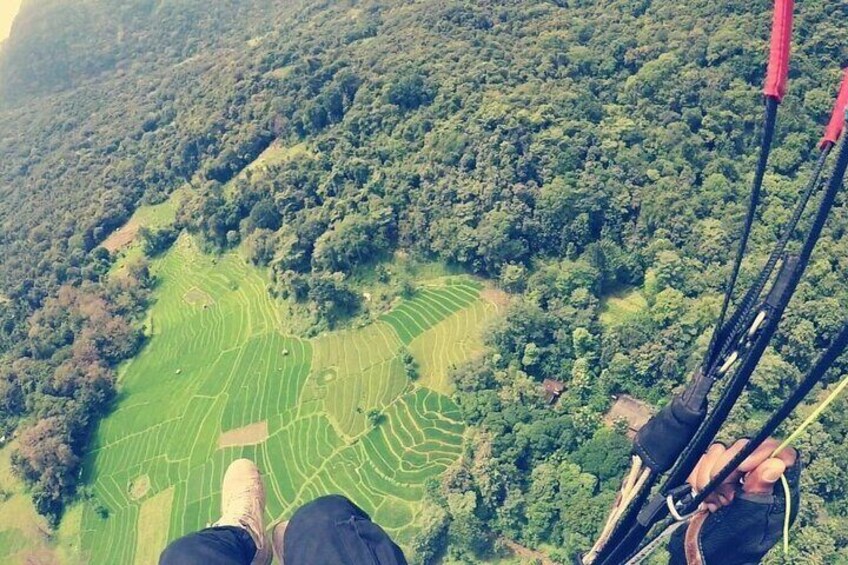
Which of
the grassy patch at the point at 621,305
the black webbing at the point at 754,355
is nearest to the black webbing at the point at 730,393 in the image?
the black webbing at the point at 754,355

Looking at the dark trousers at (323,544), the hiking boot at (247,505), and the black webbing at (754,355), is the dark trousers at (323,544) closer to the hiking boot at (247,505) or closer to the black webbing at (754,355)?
the hiking boot at (247,505)

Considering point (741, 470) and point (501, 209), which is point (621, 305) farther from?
point (741, 470)

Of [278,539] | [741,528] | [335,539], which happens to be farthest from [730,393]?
[278,539]

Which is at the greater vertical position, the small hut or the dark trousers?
the dark trousers

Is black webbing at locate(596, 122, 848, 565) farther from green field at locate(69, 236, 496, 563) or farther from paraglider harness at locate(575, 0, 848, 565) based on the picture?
green field at locate(69, 236, 496, 563)

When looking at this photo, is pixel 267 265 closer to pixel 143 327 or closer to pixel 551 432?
pixel 143 327

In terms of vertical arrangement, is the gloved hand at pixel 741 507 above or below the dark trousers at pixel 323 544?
above

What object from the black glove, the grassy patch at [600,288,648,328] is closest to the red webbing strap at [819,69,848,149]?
the black glove
